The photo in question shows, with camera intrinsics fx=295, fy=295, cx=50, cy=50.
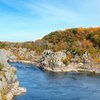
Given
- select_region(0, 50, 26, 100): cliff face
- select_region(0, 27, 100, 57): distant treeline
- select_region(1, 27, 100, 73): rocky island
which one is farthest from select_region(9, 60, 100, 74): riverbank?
select_region(0, 50, 26, 100): cliff face

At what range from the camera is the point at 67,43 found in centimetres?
16350

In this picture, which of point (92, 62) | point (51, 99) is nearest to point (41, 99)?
point (51, 99)

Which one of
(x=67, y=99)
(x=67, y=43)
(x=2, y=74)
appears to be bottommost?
(x=67, y=99)

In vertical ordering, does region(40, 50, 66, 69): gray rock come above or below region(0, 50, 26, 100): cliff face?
above

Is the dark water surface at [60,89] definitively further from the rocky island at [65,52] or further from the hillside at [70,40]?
the hillside at [70,40]

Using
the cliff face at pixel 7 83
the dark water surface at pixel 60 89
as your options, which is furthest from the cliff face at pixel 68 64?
the cliff face at pixel 7 83

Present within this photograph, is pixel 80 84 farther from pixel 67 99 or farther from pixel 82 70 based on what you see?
pixel 82 70

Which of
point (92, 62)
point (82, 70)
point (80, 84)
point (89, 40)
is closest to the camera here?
point (80, 84)

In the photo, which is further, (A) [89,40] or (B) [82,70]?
(A) [89,40]

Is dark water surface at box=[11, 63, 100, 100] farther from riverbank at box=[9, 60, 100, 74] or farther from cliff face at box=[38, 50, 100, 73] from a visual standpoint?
cliff face at box=[38, 50, 100, 73]

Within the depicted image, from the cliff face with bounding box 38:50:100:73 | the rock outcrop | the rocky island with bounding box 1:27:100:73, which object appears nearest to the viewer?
the cliff face with bounding box 38:50:100:73

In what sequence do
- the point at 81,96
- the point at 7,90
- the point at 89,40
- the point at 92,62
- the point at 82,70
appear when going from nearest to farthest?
the point at 7,90, the point at 81,96, the point at 82,70, the point at 92,62, the point at 89,40

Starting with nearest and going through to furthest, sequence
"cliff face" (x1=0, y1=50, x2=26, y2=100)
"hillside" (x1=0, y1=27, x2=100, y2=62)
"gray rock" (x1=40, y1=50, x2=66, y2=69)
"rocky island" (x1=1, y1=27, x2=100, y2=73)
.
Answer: "cliff face" (x1=0, y1=50, x2=26, y2=100), "gray rock" (x1=40, y1=50, x2=66, y2=69), "rocky island" (x1=1, y1=27, x2=100, y2=73), "hillside" (x1=0, y1=27, x2=100, y2=62)

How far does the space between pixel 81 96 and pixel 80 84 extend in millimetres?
15549
